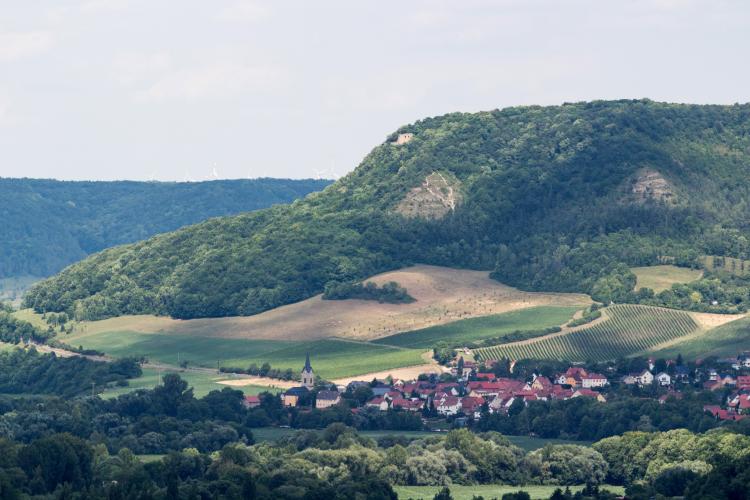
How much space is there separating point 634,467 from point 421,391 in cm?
4613

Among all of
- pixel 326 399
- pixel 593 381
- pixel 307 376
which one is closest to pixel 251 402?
pixel 326 399

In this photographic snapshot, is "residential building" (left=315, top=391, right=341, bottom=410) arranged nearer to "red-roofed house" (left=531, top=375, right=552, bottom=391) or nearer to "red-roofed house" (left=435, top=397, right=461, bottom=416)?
"red-roofed house" (left=435, top=397, right=461, bottom=416)

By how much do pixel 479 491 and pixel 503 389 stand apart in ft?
163

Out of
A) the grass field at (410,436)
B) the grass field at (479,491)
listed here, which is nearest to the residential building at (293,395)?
the grass field at (410,436)

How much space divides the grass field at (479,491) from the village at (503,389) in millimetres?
32499

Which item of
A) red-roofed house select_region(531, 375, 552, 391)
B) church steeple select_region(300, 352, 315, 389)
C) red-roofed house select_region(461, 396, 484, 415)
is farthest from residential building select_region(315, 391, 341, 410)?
red-roofed house select_region(531, 375, 552, 391)

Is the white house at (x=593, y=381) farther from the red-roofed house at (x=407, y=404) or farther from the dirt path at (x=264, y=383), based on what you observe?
the dirt path at (x=264, y=383)

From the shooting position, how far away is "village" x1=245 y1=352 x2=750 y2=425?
17938cm

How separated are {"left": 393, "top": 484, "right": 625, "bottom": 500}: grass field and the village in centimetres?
3250

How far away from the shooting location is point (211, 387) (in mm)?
191750

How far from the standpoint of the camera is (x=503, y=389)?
618 ft

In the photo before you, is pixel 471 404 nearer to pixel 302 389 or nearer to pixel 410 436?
pixel 302 389

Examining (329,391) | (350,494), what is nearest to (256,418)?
(329,391)

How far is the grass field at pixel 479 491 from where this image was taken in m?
135
